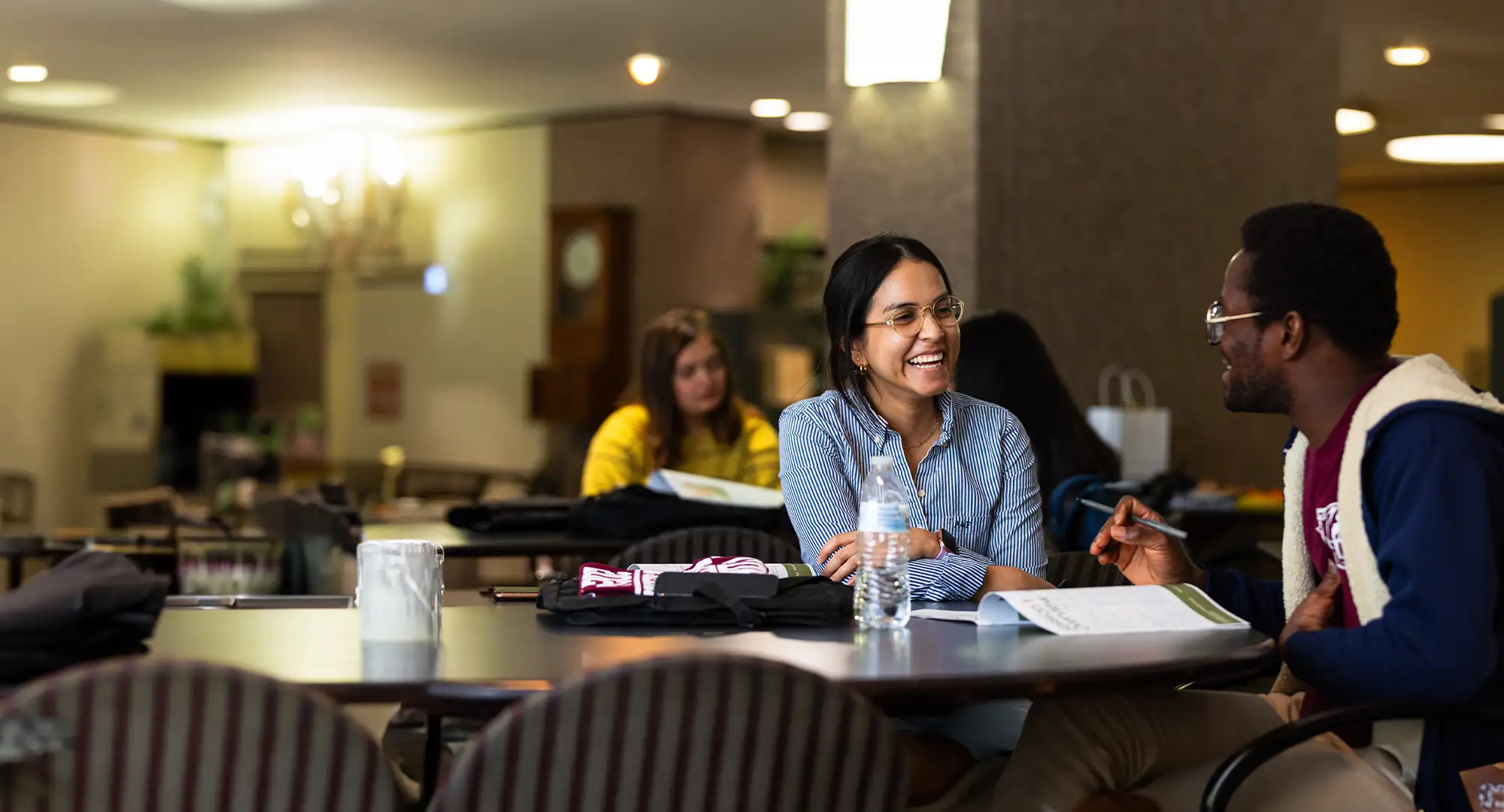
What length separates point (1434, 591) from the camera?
206 centimetres

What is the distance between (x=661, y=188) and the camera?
1062cm

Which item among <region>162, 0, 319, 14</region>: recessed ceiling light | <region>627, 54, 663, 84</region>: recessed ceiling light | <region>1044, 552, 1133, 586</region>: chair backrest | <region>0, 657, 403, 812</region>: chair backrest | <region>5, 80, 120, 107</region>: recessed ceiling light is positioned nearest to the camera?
<region>0, 657, 403, 812</region>: chair backrest

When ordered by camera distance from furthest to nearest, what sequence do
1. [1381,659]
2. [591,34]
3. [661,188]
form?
[661,188] < [591,34] < [1381,659]

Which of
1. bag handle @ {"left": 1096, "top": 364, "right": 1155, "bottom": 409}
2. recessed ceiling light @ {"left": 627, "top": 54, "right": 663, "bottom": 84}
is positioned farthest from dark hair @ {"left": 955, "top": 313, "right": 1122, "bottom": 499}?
recessed ceiling light @ {"left": 627, "top": 54, "right": 663, "bottom": 84}

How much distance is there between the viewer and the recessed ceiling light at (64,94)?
988cm

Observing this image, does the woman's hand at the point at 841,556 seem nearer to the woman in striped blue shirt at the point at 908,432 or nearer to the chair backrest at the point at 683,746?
the woman in striped blue shirt at the point at 908,432

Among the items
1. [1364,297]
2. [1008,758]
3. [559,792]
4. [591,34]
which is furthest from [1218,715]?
[591,34]

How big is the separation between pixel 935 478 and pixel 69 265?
10.1 m

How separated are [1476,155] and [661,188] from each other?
20.4ft

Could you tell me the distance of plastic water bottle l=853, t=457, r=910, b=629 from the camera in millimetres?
2266

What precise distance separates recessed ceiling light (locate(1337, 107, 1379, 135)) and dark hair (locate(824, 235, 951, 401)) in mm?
8482

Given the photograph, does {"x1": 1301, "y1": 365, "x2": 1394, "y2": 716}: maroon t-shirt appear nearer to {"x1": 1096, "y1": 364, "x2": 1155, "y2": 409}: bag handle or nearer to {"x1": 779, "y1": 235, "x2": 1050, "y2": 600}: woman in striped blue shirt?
{"x1": 779, "y1": 235, "x2": 1050, "y2": 600}: woman in striped blue shirt

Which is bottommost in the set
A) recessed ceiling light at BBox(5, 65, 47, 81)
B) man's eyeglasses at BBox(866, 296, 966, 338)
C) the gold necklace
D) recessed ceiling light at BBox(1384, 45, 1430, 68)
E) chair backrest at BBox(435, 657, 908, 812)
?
chair backrest at BBox(435, 657, 908, 812)

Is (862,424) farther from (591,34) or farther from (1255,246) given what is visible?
(591,34)
